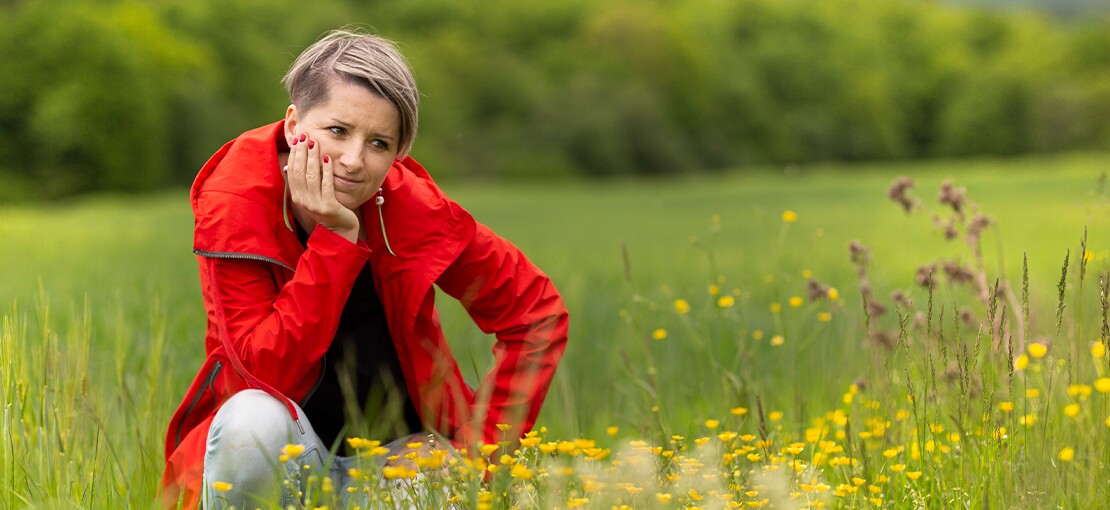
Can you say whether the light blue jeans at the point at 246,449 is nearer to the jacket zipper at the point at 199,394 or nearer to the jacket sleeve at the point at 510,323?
the jacket zipper at the point at 199,394

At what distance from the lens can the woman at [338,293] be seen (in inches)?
99.7

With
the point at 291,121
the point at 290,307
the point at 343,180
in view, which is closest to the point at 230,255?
the point at 290,307

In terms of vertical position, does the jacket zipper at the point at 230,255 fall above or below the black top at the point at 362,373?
above

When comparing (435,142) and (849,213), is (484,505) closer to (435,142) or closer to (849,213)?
(849,213)

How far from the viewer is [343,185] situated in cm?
265

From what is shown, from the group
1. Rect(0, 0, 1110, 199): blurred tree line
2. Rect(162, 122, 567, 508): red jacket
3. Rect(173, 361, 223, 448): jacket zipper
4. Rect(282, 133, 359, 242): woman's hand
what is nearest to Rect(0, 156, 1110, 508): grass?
Rect(173, 361, 223, 448): jacket zipper

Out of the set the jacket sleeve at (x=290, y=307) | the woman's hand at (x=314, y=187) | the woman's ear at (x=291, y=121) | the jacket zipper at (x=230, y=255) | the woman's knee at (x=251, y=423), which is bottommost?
the woman's knee at (x=251, y=423)

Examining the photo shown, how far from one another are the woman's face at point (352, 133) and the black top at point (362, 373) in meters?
0.28

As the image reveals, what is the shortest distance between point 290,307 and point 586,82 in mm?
71469

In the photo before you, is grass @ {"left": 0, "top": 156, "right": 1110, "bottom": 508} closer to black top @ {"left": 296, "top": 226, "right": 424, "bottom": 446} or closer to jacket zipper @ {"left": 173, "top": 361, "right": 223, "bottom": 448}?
jacket zipper @ {"left": 173, "top": 361, "right": 223, "bottom": 448}

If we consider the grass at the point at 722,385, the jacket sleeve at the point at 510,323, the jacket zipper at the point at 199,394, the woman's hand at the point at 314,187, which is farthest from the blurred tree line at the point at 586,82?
Answer: the woman's hand at the point at 314,187

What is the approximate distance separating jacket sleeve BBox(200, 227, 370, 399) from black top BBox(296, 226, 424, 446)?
219mm

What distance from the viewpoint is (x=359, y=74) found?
104 inches

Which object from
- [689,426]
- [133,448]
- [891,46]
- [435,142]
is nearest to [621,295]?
[689,426]
